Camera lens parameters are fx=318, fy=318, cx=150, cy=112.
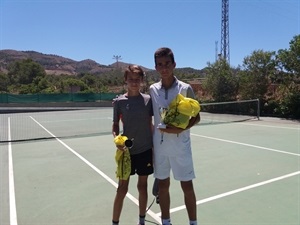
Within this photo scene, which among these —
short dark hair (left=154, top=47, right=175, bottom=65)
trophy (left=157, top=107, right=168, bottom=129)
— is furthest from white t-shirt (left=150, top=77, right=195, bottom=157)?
short dark hair (left=154, top=47, right=175, bottom=65)

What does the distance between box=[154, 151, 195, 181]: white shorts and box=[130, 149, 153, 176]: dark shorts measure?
120 millimetres

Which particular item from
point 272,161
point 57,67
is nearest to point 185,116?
point 272,161

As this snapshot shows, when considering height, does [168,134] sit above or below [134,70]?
below

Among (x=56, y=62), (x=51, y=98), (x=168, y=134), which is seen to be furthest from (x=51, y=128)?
(x=56, y=62)

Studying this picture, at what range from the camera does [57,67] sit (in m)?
156

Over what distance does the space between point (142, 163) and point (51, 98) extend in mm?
33411

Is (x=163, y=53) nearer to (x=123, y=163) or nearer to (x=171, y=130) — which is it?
(x=171, y=130)

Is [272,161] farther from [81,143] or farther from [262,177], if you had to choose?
[81,143]

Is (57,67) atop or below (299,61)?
atop

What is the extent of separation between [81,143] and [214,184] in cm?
588

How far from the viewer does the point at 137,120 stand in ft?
10.8

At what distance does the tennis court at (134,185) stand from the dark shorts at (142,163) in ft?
3.10

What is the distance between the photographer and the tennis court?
413 centimetres

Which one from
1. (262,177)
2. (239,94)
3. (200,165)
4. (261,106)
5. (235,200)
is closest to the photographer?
(235,200)
